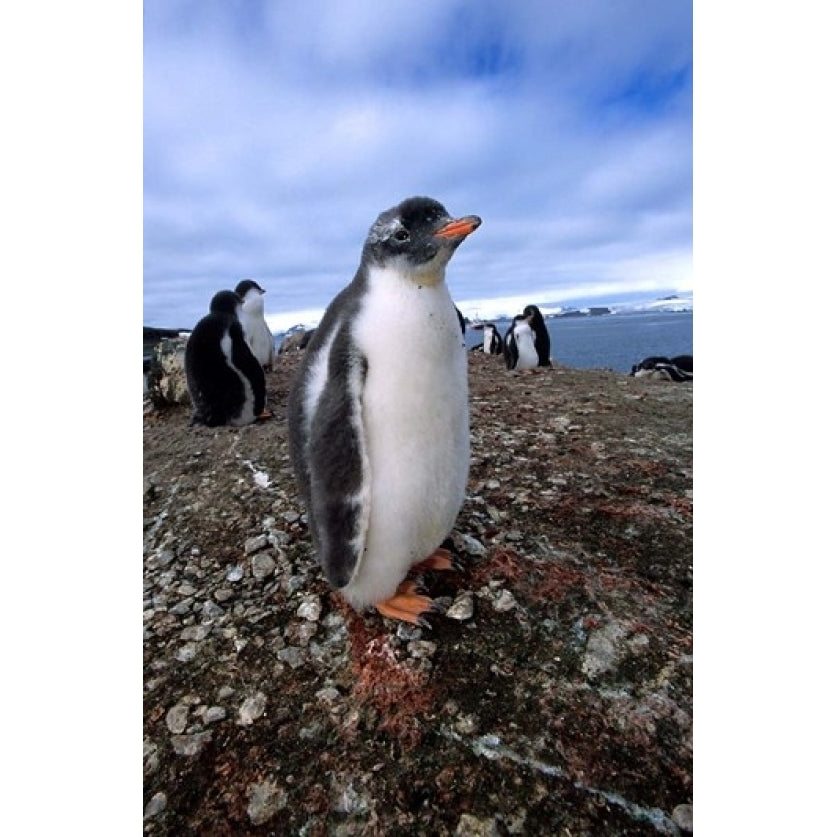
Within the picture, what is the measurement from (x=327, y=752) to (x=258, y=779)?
0.11 meters

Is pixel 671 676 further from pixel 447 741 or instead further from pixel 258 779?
pixel 258 779

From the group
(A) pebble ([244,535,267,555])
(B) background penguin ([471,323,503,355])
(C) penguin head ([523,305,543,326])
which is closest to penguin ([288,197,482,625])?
(A) pebble ([244,535,267,555])

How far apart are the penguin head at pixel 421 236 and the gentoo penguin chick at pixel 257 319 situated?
12.1ft

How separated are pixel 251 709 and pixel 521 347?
542 cm

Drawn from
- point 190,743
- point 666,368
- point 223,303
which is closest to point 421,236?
point 190,743

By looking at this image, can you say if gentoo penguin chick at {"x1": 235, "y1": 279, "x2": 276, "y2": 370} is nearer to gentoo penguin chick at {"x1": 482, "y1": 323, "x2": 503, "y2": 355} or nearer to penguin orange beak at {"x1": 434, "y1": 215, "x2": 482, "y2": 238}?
gentoo penguin chick at {"x1": 482, "y1": 323, "x2": 503, "y2": 355}

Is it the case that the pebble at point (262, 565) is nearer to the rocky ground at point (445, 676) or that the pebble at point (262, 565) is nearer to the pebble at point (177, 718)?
the rocky ground at point (445, 676)

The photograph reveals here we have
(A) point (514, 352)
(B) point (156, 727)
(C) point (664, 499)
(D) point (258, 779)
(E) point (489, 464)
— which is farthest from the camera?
(A) point (514, 352)

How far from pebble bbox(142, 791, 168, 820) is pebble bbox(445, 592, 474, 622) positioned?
56cm

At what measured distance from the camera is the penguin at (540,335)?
19.6 ft

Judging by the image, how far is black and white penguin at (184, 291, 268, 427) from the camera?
2.92 m

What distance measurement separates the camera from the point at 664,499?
1.63 meters

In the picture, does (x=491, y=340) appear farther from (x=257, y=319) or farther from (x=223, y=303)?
(x=223, y=303)
